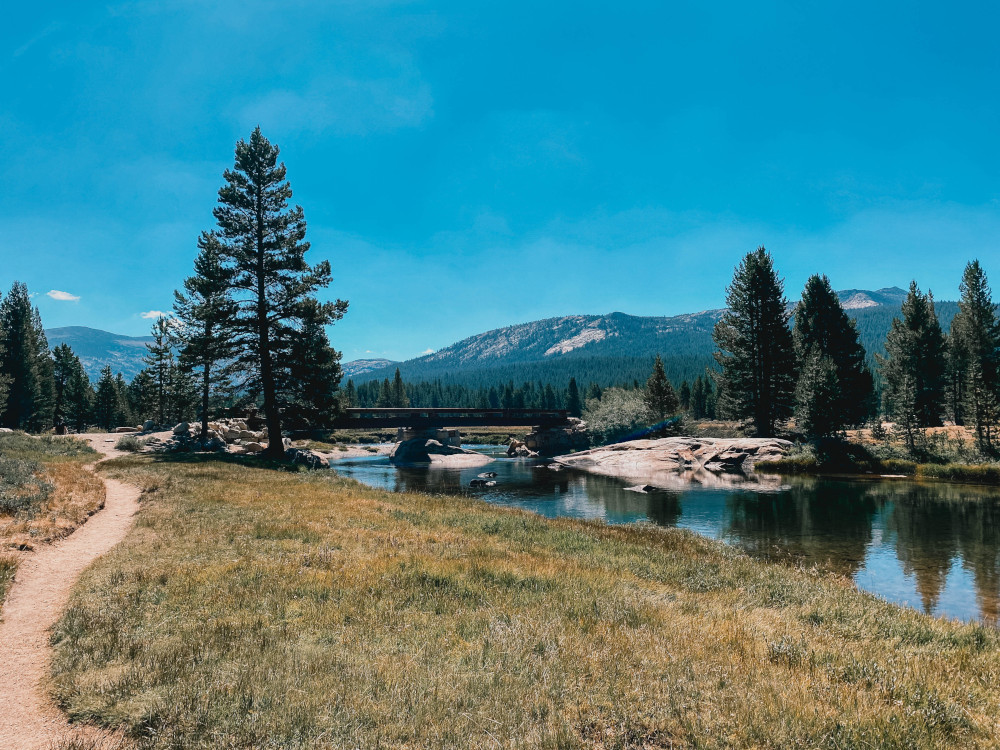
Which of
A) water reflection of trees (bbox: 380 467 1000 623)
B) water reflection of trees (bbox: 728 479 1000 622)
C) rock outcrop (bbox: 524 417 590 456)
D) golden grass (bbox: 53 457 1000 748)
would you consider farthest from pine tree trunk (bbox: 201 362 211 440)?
rock outcrop (bbox: 524 417 590 456)

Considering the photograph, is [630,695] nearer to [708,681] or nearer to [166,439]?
[708,681]

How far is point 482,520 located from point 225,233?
96.8ft

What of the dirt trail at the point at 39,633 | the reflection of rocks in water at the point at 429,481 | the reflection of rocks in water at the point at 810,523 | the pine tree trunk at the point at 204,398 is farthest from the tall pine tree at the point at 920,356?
the pine tree trunk at the point at 204,398

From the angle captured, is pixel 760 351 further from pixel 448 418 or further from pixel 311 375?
pixel 311 375

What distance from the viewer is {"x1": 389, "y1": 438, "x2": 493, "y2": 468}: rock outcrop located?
224 feet

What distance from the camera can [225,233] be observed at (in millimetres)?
34719

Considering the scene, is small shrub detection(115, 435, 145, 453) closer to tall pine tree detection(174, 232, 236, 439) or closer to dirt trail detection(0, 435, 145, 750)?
tall pine tree detection(174, 232, 236, 439)

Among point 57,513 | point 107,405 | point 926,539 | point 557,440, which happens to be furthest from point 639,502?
point 107,405

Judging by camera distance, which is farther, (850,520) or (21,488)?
(850,520)

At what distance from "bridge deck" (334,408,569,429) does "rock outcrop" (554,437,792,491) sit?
2041 cm

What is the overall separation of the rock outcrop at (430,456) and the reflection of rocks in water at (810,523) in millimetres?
41491

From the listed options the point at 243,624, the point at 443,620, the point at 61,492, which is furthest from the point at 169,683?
the point at 61,492

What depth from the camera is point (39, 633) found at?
802 cm

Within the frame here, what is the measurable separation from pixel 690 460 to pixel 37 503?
5213 centimetres
